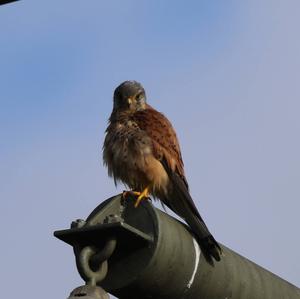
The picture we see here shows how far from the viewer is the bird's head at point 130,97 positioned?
5759 millimetres

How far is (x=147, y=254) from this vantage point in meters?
2.49

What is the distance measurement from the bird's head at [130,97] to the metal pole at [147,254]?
2.99 metres

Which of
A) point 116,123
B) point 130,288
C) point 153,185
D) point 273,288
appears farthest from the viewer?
point 116,123

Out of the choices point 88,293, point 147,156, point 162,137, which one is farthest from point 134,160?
point 88,293

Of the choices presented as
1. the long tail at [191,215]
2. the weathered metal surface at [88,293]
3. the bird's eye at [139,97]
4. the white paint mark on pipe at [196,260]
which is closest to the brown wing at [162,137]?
the long tail at [191,215]

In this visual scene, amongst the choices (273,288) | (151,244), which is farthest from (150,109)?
(151,244)

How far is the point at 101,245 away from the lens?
2436 millimetres

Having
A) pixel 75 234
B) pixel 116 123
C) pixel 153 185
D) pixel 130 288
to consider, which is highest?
pixel 116 123

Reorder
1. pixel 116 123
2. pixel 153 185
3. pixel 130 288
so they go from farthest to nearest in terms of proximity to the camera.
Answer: pixel 116 123
pixel 153 185
pixel 130 288

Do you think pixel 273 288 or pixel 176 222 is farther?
pixel 273 288

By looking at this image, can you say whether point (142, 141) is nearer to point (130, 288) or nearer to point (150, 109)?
point (150, 109)

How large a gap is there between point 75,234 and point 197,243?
0.56 metres

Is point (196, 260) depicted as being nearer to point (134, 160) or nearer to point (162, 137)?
point (134, 160)

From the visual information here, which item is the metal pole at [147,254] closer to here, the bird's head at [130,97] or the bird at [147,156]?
the bird at [147,156]
